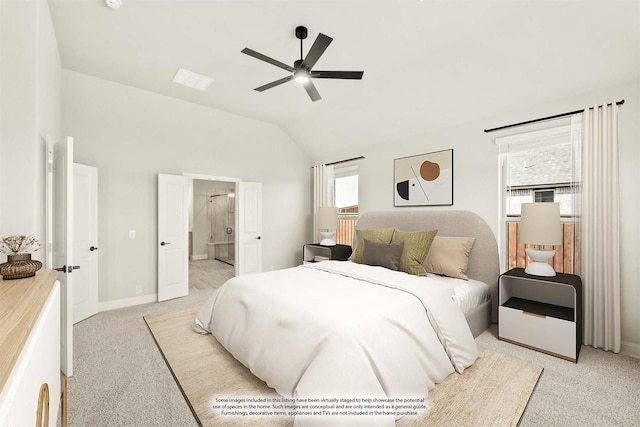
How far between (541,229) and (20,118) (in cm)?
417

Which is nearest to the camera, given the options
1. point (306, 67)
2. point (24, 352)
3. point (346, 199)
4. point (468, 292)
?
point (24, 352)

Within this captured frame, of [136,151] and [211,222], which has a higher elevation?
[136,151]

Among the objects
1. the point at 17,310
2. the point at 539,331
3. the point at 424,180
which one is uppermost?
the point at 424,180

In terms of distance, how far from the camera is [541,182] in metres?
3.09

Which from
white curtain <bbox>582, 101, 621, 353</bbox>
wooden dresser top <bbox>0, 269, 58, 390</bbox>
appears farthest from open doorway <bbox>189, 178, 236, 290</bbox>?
white curtain <bbox>582, 101, 621, 353</bbox>

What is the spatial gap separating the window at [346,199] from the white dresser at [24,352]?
13.9 feet

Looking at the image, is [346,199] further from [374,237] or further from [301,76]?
[301,76]

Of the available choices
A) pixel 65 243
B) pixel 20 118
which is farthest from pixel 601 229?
Answer: pixel 20 118

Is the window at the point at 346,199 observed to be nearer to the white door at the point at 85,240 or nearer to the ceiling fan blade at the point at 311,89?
the ceiling fan blade at the point at 311,89

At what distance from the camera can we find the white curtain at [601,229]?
8.20 feet

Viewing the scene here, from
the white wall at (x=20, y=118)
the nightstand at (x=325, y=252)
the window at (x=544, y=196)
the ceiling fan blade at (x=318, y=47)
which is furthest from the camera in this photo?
the nightstand at (x=325, y=252)

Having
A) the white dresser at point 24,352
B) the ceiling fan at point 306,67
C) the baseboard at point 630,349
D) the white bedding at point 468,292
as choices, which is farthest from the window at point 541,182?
the white dresser at point 24,352

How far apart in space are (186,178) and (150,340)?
7.85ft

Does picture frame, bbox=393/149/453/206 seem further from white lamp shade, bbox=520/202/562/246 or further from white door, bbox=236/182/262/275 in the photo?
white door, bbox=236/182/262/275
